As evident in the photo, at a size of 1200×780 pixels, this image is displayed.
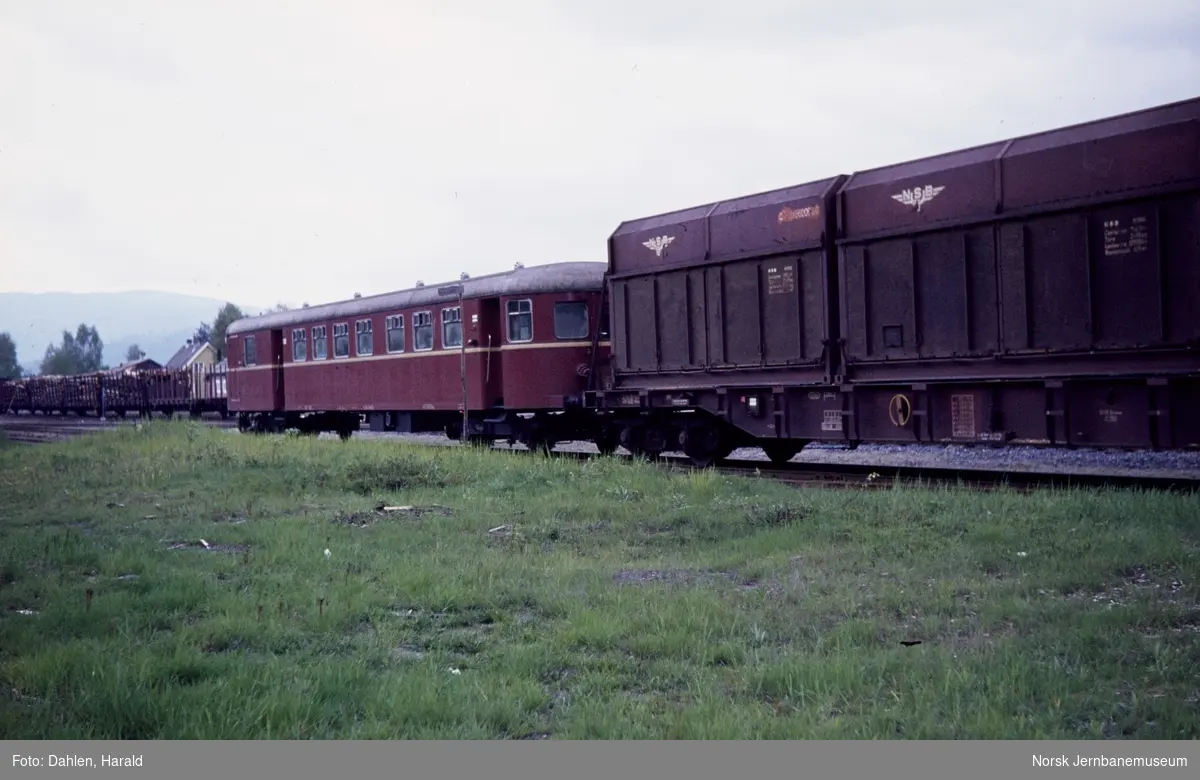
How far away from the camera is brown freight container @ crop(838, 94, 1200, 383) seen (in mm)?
10617

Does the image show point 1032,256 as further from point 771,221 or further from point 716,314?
point 716,314

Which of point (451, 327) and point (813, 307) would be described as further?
point (451, 327)

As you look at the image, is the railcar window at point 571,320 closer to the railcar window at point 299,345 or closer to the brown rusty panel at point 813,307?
the brown rusty panel at point 813,307

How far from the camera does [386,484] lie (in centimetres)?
1373

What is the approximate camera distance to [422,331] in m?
22.4

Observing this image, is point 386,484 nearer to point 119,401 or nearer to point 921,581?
point 921,581

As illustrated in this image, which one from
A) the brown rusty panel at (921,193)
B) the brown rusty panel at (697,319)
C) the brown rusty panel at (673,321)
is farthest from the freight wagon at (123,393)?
the brown rusty panel at (921,193)

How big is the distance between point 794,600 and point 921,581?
105cm

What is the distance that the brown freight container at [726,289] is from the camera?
47.5 feet

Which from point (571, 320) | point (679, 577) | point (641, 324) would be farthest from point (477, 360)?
point (679, 577)

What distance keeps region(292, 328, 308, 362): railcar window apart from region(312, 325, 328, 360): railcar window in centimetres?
63

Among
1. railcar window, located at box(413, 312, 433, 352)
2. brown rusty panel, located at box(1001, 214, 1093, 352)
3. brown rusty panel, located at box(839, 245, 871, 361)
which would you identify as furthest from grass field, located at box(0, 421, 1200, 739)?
railcar window, located at box(413, 312, 433, 352)

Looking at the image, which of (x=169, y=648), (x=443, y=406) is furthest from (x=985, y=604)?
(x=443, y=406)

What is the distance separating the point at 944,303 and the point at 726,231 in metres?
4.12
